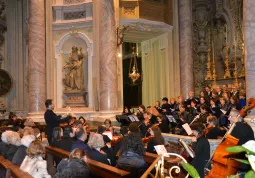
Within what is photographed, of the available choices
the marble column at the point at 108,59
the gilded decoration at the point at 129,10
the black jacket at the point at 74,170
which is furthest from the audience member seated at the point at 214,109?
the black jacket at the point at 74,170

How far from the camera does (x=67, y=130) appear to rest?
23.9 ft

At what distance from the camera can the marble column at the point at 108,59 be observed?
1390cm

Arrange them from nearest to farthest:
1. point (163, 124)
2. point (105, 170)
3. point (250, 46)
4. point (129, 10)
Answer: point (105, 170)
point (250, 46)
point (163, 124)
point (129, 10)

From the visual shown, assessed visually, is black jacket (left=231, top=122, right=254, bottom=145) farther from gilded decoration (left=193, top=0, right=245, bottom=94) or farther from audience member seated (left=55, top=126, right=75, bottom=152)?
gilded decoration (left=193, top=0, right=245, bottom=94)

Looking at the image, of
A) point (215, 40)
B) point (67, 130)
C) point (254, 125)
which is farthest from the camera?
point (215, 40)

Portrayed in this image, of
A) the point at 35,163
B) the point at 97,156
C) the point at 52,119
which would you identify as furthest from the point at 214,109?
the point at 35,163

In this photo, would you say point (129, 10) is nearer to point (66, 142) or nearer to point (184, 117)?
point (184, 117)

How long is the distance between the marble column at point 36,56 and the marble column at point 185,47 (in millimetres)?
6518

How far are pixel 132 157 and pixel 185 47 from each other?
12342mm

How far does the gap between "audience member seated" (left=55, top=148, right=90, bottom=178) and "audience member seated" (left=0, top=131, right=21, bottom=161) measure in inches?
89.2

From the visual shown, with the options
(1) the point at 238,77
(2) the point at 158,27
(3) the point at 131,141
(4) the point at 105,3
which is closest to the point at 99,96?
(4) the point at 105,3

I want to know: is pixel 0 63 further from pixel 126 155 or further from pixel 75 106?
pixel 126 155

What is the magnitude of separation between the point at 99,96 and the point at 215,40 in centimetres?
764

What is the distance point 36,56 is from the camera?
48.0 ft
